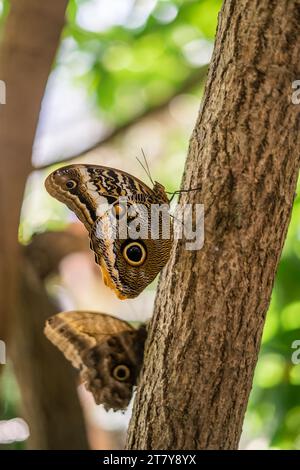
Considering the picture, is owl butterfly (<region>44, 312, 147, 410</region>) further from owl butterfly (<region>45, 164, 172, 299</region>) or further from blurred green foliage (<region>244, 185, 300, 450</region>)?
blurred green foliage (<region>244, 185, 300, 450</region>)

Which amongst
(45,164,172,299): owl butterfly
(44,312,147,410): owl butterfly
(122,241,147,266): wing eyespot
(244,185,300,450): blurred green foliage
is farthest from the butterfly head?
(244,185,300,450): blurred green foliage

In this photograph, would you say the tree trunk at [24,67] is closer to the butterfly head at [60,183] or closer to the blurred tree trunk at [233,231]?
the butterfly head at [60,183]

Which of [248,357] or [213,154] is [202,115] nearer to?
[213,154]

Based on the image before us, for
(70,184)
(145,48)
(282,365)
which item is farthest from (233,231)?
(145,48)

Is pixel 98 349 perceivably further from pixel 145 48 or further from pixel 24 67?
pixel 145 48

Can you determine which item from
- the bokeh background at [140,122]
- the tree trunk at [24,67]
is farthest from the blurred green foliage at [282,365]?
the tree trunk at [24,67]
